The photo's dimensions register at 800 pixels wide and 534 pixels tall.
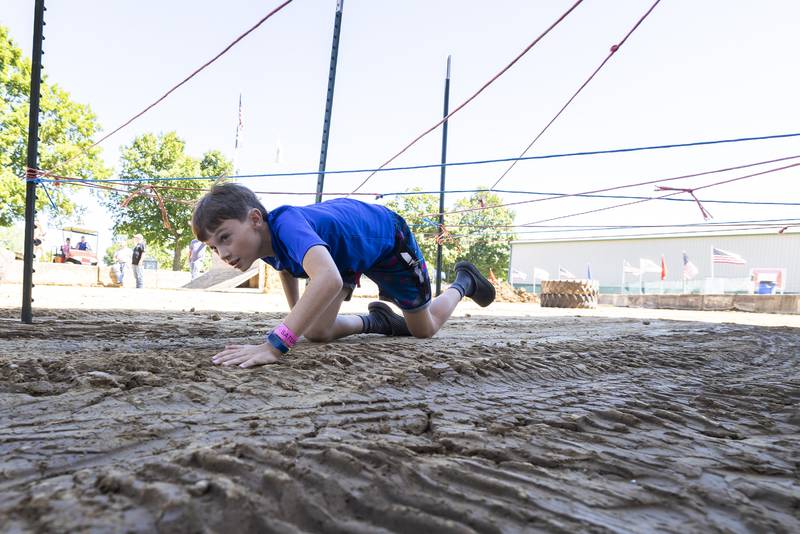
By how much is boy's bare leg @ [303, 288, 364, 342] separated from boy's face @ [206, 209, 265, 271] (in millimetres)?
618

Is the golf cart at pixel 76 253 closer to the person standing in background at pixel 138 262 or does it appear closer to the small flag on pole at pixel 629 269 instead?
the person standing in background at pixel 138 262

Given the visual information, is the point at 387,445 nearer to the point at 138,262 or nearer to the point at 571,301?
the point at 571,301

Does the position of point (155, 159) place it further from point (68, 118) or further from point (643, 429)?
point (643, 429)

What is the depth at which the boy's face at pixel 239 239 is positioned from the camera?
7.97 ft

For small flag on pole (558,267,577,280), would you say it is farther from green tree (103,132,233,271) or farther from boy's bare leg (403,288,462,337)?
boy's bare leg (403,288,462,337)

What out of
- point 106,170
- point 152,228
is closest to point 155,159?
point 152,228

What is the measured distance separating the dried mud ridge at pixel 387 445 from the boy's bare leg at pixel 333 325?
534 millimetres

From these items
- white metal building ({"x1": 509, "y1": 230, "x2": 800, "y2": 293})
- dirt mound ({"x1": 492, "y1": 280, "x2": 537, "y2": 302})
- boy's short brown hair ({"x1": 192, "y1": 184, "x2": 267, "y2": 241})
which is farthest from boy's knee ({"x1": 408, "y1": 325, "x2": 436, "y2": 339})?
white metal building ({"x1": 509, "y1": 230, "x2": 800, "y2": 293})

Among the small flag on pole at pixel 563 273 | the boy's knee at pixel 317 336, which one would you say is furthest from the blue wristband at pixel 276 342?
the small flag on pole at pixel 563 273

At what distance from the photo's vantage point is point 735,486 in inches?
47.4

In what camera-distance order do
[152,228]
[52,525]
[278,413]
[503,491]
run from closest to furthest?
[52,525]
[503,491]
[278,413]
[152,228]

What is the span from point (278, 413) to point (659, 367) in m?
2.05

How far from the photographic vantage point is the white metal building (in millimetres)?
31922

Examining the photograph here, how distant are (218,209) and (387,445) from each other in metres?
1.51
